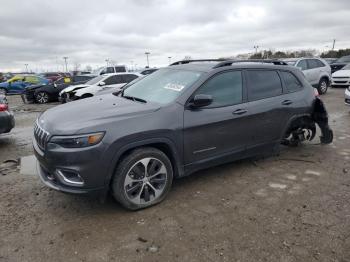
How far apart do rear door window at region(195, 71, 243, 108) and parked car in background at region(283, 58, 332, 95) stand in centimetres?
1068

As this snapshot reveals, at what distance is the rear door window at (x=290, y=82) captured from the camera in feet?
16.9

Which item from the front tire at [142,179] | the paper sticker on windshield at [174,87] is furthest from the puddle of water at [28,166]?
the paper sticker on windshield at [174,87]

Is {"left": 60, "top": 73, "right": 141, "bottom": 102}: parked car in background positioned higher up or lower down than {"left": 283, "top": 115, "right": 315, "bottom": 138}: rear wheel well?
higher up

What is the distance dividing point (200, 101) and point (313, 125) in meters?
2.93

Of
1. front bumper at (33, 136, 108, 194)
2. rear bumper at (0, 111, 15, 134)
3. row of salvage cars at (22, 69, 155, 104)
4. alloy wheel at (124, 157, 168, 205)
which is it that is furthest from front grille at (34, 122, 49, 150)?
row of salvage cars at (22, 69, 155, 104)

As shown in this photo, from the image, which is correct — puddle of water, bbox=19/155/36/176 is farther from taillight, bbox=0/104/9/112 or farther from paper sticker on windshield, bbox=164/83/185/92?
paper sticker on windshield, bbox=164/83/185/92

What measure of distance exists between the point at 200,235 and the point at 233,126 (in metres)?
1.71

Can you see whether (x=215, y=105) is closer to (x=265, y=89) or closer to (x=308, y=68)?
(x=265, y=89)

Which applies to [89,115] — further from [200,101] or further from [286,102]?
[286,102]

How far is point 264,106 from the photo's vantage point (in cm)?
468

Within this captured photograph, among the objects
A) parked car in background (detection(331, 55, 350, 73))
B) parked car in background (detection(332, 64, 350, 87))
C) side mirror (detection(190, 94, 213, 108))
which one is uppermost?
parked car in background (detection(331, 55, 350, 73))

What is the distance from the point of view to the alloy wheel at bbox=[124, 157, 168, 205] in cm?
355

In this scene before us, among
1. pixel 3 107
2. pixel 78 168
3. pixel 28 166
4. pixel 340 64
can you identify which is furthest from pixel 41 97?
pixel 340 64

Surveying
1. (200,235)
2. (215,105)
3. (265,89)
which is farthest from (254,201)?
(265,89)
